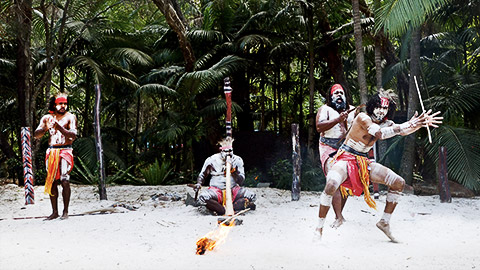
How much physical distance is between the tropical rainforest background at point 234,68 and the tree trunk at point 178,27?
0.08 feet

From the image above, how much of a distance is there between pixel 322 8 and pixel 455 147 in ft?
12.8

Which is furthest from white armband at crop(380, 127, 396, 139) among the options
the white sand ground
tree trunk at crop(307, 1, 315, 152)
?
tree trunk at crop(307, 1, 315, 152)

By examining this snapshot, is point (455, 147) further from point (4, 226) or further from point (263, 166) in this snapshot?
point (4, 226)

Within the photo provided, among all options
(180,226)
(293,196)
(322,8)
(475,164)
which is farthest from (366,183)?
(322,8)

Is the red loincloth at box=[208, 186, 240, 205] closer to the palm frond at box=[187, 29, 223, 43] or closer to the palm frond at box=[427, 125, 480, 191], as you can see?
the palm frond at box=[427, 125, 480, 191]

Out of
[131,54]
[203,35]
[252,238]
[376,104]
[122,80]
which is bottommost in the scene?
[252,238]

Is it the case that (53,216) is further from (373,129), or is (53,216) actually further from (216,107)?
(216,107)

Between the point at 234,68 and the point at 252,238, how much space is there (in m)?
6.28

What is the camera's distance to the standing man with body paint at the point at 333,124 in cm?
541

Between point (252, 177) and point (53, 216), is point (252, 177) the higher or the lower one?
the higher one

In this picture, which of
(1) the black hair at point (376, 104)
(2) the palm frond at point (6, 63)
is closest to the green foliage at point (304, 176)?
(1) the black hair at point (376, 104)

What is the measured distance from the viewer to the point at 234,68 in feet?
35.8

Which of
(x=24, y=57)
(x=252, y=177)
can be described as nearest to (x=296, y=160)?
(x=252, y=177)

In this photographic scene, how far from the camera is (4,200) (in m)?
8.19
